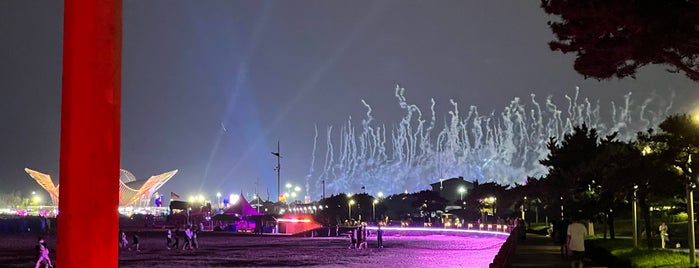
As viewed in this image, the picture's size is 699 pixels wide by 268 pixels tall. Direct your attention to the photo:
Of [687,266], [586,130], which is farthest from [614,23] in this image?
[586,130]

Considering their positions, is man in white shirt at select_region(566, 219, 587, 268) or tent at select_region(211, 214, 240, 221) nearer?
man in white shirt at select_region(566, 219, 587, 268)

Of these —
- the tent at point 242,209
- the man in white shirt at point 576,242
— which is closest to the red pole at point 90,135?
the man in white shirt at point 576,242

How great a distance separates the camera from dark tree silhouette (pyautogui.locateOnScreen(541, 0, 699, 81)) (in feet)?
33.9

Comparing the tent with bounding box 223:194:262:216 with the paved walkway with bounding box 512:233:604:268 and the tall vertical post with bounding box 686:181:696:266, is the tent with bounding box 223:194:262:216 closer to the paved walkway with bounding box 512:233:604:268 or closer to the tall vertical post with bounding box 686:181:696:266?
the paved walkway with bounding box 512:233:604:268

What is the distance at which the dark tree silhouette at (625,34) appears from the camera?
33.9 feet

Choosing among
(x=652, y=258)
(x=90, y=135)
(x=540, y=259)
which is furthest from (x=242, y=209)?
(x=90, y=135)

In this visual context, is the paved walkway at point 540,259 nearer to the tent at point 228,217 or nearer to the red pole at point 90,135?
the red pole at point 90,135

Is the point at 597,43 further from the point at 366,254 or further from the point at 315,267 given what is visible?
the point at 366,254

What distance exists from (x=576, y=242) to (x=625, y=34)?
6.83 meters

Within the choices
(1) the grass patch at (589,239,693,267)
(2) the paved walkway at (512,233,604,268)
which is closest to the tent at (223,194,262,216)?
(2) the paved walkway at (512,233,604,268)

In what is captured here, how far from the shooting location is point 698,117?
17094 millimetres

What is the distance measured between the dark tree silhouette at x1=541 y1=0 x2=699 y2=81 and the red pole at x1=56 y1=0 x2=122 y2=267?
8.58 m

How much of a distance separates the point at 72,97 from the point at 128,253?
1460 inches

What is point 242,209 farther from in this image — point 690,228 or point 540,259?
point 690,228
